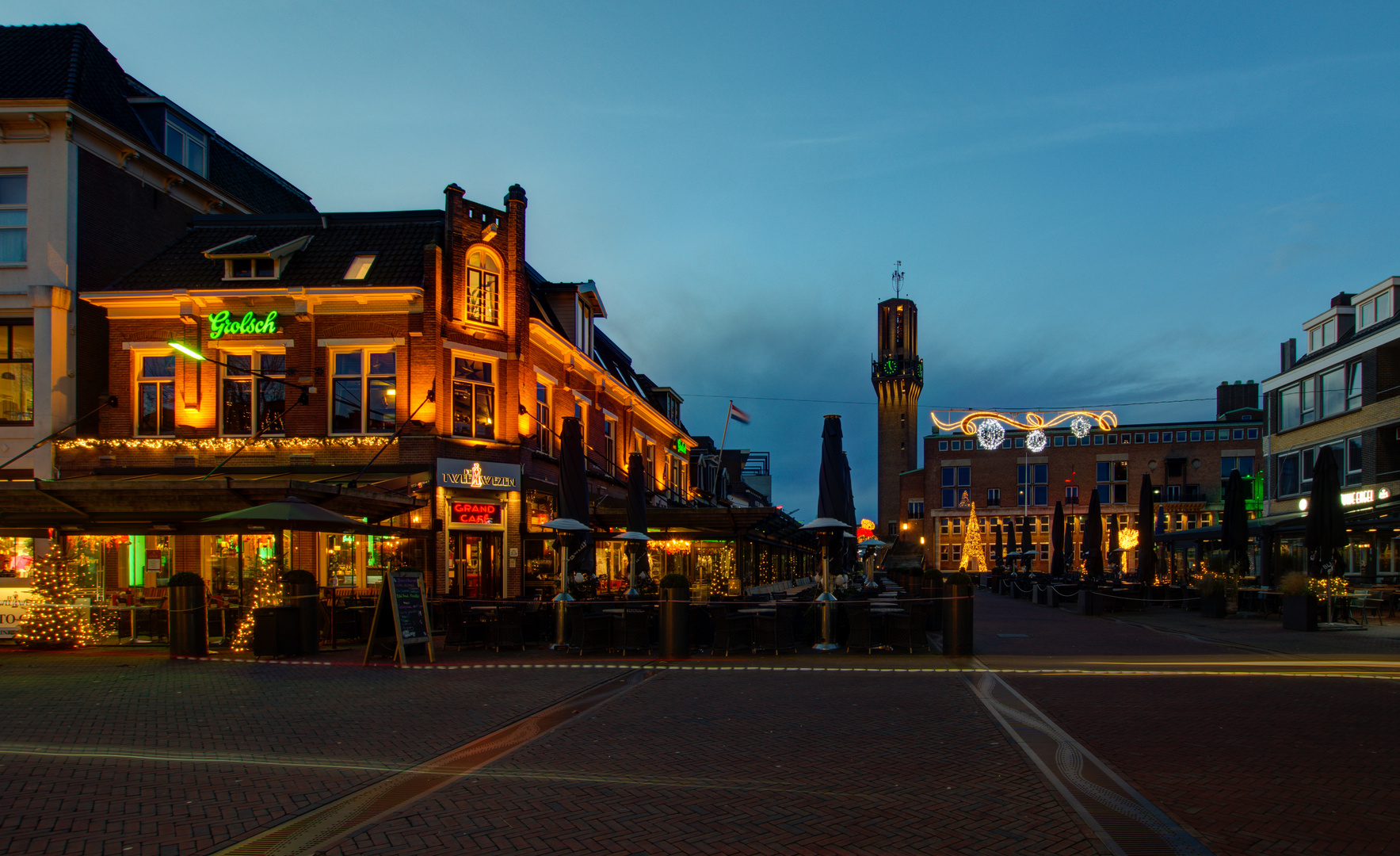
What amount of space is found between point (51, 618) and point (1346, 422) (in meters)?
37.6

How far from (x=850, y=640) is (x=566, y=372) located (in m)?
14.3

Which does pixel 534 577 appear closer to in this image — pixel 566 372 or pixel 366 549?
pixel 366 549

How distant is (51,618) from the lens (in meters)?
15.6

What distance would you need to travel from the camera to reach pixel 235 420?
22188 millimetres

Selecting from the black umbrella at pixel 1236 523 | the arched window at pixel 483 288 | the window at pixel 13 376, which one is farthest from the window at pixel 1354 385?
the window at pixel 13 376

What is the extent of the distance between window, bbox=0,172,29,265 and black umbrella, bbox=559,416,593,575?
1335cm

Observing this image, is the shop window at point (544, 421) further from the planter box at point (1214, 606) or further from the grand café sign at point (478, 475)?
the planter box at point (1214, 606)

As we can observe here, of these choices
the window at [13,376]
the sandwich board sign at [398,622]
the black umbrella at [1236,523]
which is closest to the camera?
the sandwich board sign at [398,622]

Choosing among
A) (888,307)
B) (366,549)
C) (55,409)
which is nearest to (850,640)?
(366,549)

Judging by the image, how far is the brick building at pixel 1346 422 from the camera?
100 feet

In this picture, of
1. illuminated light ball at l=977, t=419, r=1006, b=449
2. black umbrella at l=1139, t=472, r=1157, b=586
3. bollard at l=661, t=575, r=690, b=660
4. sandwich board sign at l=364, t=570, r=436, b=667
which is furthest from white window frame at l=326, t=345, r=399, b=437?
illuminated light ball at l=977, t=419, r=1006, b=449

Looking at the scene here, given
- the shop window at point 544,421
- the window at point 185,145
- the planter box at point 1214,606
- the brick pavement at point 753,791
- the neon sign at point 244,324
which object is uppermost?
the window at point 185,145

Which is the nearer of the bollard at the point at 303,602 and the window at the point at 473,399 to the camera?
the bollard at the point at 303,602

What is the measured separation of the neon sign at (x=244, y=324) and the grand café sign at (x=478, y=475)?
4.96 metres
